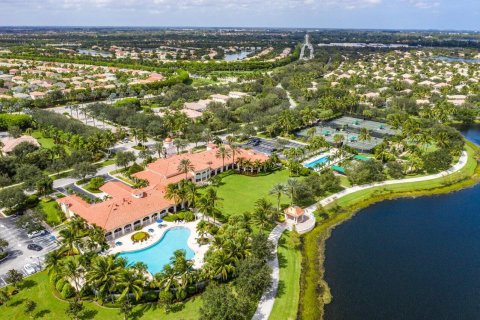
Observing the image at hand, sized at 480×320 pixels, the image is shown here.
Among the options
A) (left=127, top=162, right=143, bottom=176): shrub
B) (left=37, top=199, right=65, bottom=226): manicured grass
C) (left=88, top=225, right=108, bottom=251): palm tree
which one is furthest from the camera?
(left=127, top=162, right=143, bottom=176): shrub

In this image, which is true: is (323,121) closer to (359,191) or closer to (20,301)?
(359,191)

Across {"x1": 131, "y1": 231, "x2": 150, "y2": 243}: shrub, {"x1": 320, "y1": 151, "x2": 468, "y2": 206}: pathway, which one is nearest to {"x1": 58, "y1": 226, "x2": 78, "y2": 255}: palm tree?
{"x1": 131, "y1": 231, "x2": 150, "y2": 243}: shrub

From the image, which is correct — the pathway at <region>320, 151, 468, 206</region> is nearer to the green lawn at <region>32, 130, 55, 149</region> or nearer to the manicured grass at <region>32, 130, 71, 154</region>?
the manicured grass at <region>32, 130, 71, 154</region>

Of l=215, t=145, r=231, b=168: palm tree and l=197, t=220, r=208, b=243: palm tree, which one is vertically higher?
l=215, t=145, r=231, b=168: palm tree

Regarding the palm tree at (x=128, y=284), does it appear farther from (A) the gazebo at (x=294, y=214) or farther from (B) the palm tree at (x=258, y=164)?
(B) the palm tree at (x=258, y=164)

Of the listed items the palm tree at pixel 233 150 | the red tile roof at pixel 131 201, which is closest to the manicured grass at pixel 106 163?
the red tile roof at pixel 131 201

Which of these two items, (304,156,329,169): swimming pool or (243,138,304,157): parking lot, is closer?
(304,156,329,169): swimming pool

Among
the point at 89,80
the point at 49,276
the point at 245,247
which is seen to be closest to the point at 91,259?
the point at 49,276
